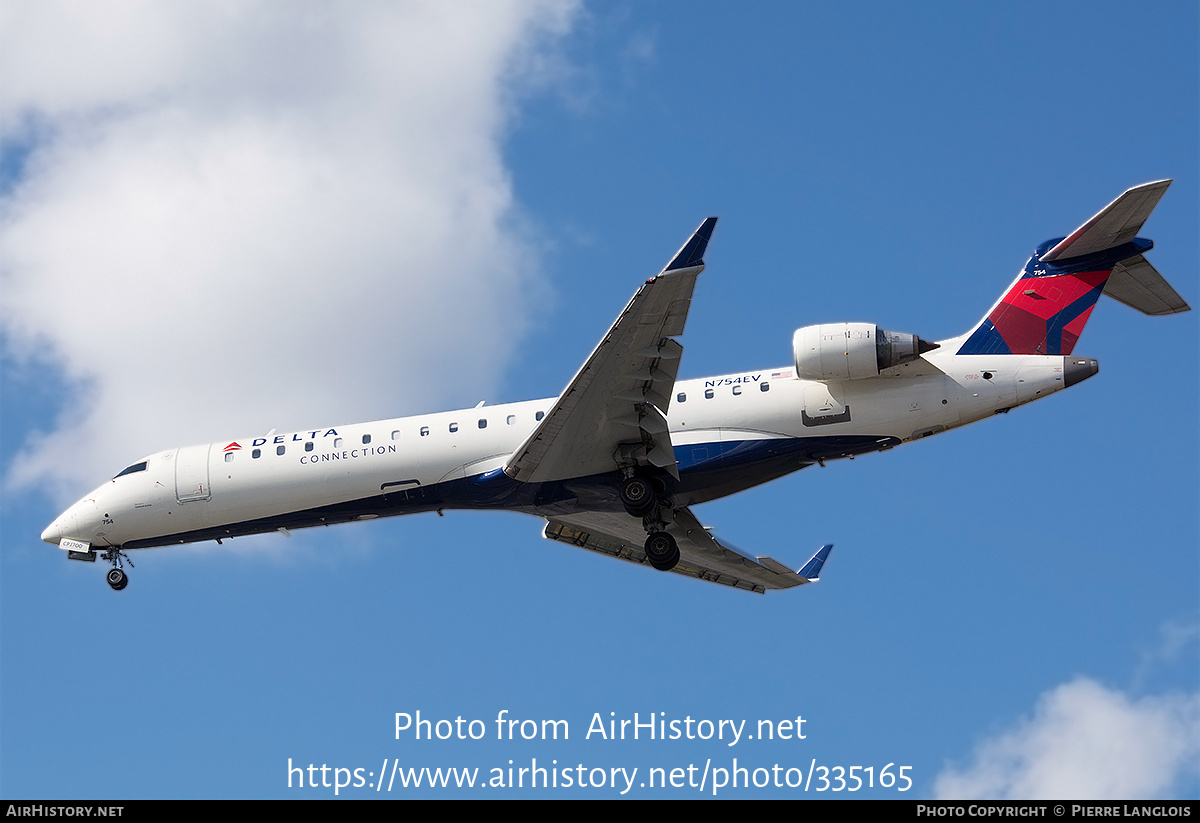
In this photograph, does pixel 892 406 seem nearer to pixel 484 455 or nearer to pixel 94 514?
pixel 484 455

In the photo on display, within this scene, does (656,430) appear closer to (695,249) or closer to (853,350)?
(853,350)

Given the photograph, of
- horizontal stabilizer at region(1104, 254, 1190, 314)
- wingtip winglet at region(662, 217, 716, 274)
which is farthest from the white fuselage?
wingtip winglet at region(662, 217, 716, 274)

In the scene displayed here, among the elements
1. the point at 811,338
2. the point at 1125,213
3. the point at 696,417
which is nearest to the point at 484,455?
the point at 696,417

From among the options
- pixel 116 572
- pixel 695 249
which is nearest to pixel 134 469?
pixel 116 572

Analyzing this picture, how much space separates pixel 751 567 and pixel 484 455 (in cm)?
778

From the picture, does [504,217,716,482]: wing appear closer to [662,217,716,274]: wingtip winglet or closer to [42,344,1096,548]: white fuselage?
[662,217,716,274]: wingtip winglet

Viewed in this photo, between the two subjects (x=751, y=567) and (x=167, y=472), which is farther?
(x=751, y=567)

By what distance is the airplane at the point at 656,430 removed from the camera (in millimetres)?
24328

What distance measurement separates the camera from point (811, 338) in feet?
80.1

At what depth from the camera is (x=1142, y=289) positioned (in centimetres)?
2595

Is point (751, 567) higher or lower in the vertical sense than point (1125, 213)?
lower
